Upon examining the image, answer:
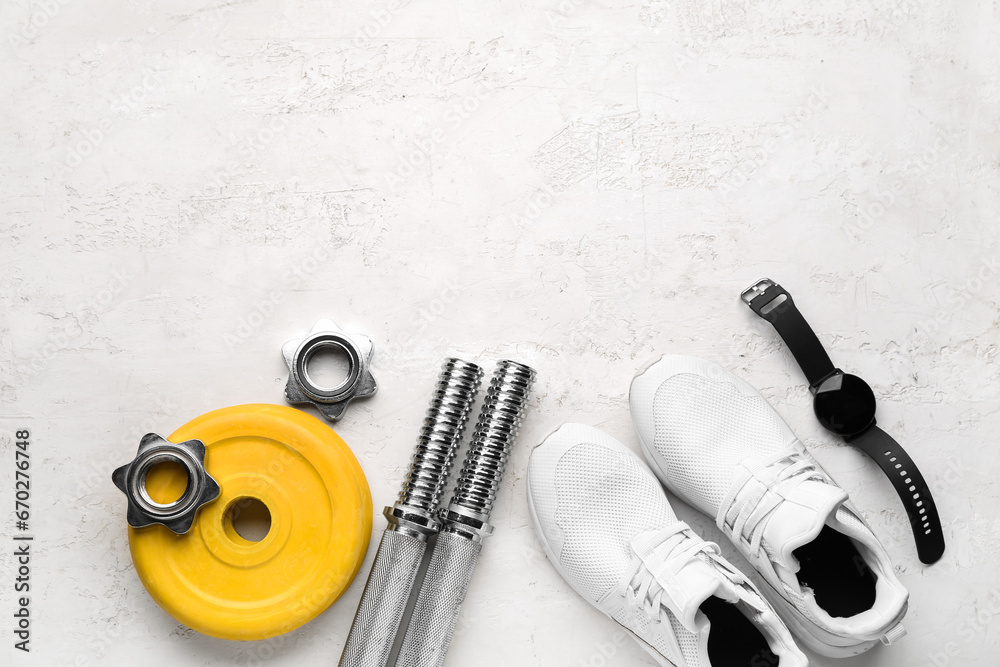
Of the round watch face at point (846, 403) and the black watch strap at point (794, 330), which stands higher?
the black watch strap at point (794, 330)

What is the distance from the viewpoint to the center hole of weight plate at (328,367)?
3.54 ft

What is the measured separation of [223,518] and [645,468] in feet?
2.07

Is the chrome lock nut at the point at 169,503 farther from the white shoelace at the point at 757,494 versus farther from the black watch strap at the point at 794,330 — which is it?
the black watch strap at the point at 794,330

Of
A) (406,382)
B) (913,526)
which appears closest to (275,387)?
(406,382)

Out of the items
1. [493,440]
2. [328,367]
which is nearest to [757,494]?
[493,440]

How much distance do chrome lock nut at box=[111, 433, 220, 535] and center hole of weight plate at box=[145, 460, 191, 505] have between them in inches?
0.5

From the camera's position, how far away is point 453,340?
3.55 ft

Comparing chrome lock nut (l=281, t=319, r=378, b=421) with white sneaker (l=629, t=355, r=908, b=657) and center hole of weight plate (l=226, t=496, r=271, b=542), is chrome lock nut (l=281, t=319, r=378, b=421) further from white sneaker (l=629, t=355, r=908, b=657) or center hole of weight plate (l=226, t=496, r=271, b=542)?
white sneaker (l=629, t=355, r=908, b=657)

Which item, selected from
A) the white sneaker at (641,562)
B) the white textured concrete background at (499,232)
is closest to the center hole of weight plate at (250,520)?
the white textured concrete background at (499,232)

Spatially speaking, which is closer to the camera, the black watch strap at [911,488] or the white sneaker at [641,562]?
the white sneaker at [641,562]

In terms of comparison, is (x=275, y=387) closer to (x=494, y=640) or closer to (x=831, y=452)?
(x=494, y=640)

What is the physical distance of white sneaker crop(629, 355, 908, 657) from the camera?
3.02 feet

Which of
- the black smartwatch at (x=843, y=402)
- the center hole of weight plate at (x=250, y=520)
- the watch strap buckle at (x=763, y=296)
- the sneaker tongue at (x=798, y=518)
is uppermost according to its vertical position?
the watch strap buckle at (x=763, y=296)

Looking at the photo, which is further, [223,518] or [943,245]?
[943,245]
